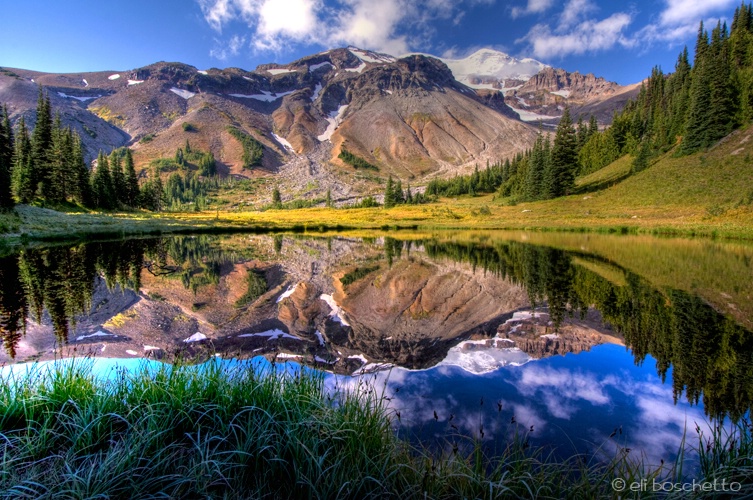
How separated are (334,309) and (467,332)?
5.99m

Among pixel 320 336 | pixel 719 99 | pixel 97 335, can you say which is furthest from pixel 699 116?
pixel 97 335

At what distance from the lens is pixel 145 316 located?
Answer: 45.5 ft

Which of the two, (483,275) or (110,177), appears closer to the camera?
(483,275)

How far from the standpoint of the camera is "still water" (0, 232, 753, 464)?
651cm

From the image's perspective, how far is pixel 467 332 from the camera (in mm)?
12312

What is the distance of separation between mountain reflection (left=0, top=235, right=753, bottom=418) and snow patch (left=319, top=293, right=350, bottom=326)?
0.05 m

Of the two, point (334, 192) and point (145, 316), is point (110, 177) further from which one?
point (334, 192)

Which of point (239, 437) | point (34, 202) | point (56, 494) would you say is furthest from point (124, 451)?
point (34, 202)

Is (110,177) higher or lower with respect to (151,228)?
higher

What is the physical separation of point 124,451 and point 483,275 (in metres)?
20.7

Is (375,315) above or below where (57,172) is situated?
below

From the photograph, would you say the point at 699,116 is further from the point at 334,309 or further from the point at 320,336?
the point at 320,336

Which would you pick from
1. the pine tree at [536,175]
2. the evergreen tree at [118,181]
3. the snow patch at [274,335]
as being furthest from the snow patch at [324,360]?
the pine tree at [536,175]

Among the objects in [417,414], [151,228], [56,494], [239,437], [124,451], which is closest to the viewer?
[56,494]
